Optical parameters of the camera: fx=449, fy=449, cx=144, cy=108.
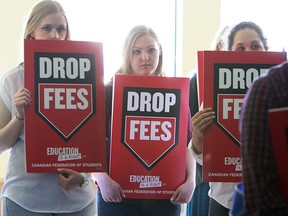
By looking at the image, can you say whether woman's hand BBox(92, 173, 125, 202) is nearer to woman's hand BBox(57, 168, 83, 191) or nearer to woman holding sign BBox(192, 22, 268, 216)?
woman's hand BBox(57, 168, 83, 191)

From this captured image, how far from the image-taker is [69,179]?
5.57 feet

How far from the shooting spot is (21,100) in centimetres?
165

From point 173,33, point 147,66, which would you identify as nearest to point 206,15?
point 173,33

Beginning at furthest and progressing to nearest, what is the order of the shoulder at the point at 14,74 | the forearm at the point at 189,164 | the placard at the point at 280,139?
the forearm at the point at 189,164
the shoulder at the point at 14,74
the placard at the point at 280,139

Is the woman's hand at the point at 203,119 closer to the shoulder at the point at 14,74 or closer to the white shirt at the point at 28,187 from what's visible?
the white shirt at the point at 28,187

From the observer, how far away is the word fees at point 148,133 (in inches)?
70.4

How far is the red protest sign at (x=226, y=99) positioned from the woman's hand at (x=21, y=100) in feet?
2.17

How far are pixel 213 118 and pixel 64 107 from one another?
57 centimetres

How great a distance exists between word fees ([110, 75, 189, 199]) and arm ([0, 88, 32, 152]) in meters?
0.35

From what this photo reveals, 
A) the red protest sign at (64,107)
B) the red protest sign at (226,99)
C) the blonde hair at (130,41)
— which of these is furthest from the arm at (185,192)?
the blonde hair at (130,41)

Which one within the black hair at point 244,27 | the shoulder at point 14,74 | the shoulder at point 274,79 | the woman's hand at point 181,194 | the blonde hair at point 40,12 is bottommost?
the woman's hand at point 181,194

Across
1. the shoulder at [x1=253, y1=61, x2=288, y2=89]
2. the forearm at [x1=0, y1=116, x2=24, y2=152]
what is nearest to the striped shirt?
the shoulder at [x1=253, y1=61, x2=288, y2=89]

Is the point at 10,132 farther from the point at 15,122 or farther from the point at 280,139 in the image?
the point at 280,139

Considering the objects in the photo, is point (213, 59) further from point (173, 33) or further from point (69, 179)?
point (173, 33)
